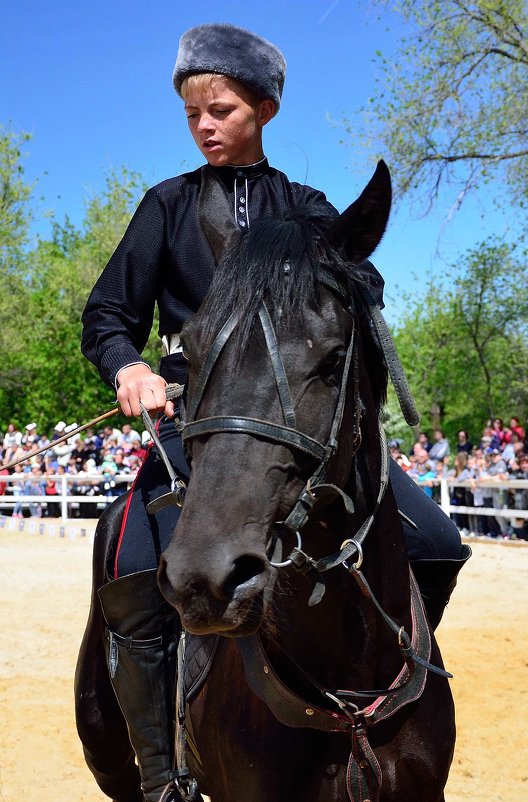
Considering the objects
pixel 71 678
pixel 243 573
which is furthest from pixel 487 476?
pixel 243 573

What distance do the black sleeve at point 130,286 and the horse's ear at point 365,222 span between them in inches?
33.8

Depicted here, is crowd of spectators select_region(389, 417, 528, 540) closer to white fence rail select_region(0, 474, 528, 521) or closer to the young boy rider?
white fence rail select_region(0, 474, 528, 521)

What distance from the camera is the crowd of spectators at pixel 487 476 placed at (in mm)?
15656

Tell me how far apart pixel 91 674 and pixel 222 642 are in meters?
0.95

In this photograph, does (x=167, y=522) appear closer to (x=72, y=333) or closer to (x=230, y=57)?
(x=230, y=57)

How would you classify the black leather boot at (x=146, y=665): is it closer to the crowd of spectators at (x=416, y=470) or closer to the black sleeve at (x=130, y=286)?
the black sleeve at (x=130, y=286)

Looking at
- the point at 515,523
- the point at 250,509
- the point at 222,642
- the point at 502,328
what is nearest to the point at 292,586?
the point at 250,509

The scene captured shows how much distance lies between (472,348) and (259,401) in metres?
38.4

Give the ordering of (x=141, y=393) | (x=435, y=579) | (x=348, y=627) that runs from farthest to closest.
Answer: (x=435, y=579), (x=141, y=393), (x=348, y=627)

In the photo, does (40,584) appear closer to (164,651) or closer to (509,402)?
(164,651)

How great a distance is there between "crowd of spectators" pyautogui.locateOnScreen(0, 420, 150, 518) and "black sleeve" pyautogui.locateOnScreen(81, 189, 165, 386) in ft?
56.6

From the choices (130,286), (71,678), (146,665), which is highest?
(130,286)

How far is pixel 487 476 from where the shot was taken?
53.9 feet

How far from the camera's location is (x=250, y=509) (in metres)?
1.87
